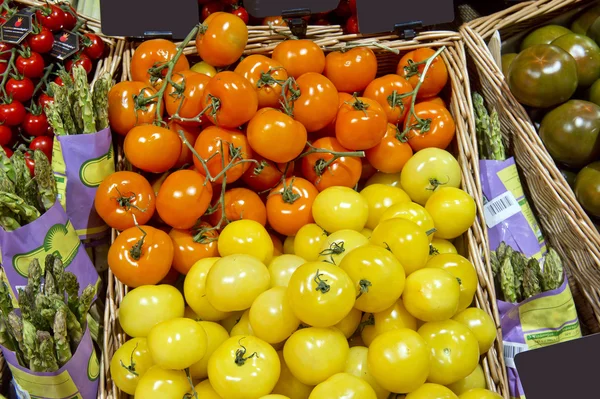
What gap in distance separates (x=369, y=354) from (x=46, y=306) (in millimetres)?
823

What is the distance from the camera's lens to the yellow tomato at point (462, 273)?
1477 millimetres

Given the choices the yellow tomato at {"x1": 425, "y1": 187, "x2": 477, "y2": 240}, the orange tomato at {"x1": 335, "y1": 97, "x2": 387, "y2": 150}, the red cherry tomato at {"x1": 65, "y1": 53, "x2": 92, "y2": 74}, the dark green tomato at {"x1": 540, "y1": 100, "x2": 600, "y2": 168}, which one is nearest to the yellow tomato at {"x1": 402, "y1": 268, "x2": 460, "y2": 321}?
the yellow tomato at {"x1": 425, "y1": 187, "x2": 477, "y2": 240}

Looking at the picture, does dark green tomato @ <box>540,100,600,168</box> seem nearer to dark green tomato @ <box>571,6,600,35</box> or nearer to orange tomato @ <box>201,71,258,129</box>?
dark green tomato @ <box>571,6,600,35</box>

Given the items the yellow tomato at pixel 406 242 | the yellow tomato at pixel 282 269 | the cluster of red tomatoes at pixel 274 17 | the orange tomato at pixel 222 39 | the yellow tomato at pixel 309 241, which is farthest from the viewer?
the cluster of red tomatoes at pixel 274 17

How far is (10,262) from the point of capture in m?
1.47

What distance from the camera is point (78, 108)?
5.62 ft

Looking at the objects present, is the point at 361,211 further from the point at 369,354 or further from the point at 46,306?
the point at 46,306

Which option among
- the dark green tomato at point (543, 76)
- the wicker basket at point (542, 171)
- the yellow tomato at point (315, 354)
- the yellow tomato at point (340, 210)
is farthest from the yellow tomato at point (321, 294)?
the dark green tomato at point (543, 76)

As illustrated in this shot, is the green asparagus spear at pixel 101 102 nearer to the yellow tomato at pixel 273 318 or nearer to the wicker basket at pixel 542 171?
the yellow tomato at pixel 273 318

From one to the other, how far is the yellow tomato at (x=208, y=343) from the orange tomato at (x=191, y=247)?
266mm

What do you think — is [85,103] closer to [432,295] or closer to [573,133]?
[432,295]

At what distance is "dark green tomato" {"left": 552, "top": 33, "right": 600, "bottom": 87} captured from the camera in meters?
2.05

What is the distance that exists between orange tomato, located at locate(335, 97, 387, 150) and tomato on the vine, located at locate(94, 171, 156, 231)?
0.68m

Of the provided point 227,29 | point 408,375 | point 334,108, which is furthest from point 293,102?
point 408,375
